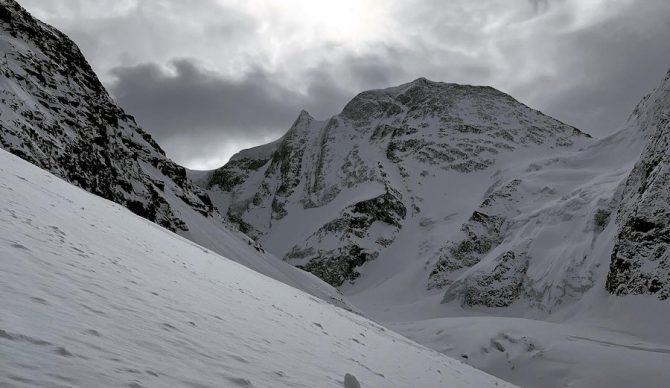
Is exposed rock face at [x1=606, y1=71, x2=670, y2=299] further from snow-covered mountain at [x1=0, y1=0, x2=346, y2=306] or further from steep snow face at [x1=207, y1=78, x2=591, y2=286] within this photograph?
steep snow face at [x1=207, y1=78, x2=591, y2=286]

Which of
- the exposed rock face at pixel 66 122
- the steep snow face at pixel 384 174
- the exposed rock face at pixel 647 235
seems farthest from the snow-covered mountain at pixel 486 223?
the exposed rock face at pixel 66 122

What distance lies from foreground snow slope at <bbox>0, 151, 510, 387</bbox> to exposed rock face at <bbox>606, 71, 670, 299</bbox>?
45.0 m

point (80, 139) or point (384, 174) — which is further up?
point (384, 174)

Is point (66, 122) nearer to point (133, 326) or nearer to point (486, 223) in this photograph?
point (133, 326)

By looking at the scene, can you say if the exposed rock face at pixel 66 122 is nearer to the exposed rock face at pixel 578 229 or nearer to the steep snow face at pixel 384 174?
the exposed rock face at pixel 578 229

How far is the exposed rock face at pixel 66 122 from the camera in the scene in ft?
100

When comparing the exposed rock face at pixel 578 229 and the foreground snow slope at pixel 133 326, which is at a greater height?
the exposed rock face at pixel 578 229

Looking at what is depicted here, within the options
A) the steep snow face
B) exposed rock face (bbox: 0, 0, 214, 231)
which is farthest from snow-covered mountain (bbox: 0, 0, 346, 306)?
the steep snow face

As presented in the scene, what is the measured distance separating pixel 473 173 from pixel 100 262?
433 feet

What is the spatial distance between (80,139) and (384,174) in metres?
108

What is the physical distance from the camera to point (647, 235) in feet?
163

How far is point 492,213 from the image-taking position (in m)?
98.4

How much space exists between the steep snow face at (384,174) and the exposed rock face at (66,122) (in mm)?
65546

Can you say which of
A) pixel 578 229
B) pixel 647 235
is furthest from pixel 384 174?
pixel 647 235
